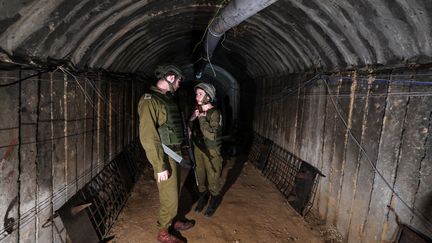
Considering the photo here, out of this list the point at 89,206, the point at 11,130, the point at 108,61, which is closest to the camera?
the point at 11,130

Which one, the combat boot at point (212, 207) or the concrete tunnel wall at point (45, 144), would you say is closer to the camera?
the concrete tunnel wall at point (45, 144)

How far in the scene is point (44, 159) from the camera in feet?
8.77

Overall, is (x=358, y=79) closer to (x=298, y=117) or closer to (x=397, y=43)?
(x=397, y=43)

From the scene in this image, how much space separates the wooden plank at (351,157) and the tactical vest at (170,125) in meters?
2.45

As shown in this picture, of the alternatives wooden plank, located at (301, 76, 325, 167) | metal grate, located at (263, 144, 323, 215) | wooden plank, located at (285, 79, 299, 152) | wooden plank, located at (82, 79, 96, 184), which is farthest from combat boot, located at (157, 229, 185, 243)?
wooden plank, located at (285, 79, 299, 152)

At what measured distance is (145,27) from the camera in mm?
4328

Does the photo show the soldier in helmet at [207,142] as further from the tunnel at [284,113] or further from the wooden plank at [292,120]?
the wooden plank at [292,120]

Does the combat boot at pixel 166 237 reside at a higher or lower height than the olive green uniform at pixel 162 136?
lower

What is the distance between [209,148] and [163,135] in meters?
1.17

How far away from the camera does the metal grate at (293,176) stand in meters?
4.64

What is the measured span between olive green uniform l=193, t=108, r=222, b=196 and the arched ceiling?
182 cm

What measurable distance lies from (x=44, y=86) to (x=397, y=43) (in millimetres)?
3720

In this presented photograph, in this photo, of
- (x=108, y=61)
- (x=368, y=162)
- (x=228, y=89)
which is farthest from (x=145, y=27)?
(x=228, y=89)

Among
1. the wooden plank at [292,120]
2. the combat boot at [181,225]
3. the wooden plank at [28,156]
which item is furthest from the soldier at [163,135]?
the wooden plank at [292,120]
